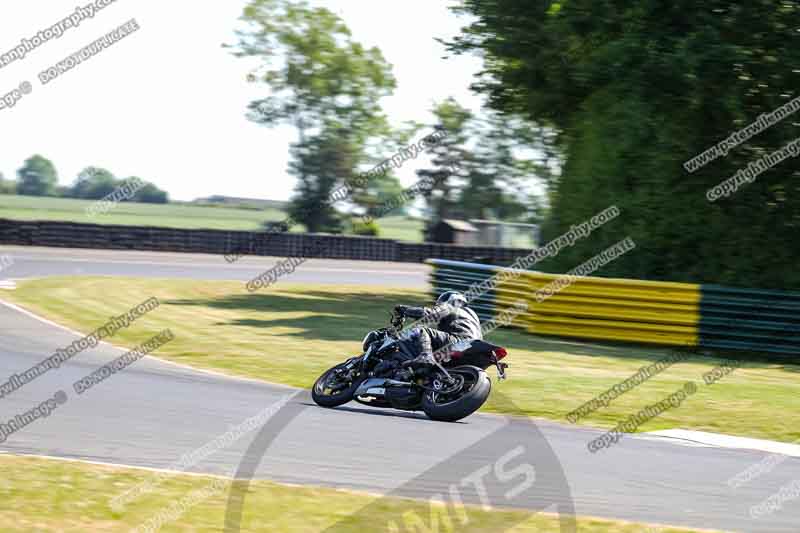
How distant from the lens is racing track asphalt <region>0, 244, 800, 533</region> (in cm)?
841

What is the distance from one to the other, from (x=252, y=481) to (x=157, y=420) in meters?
2.86

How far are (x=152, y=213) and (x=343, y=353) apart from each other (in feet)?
149

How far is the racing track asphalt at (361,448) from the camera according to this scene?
27.6 feet

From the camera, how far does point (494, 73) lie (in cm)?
2847

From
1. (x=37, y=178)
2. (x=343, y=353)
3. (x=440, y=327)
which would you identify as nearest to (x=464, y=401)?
(x=440, y=327)

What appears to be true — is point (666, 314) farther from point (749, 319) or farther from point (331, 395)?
point (331, 395)

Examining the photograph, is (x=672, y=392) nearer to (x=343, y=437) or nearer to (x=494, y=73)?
(x=343, y=437)

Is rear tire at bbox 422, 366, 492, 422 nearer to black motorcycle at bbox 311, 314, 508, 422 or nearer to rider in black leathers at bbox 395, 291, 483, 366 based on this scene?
black motorcycle at bbox 311, 314, 508, 422

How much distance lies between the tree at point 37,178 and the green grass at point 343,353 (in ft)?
157

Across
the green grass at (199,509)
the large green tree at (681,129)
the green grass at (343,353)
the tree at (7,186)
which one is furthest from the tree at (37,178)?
the green grass at (199,509)

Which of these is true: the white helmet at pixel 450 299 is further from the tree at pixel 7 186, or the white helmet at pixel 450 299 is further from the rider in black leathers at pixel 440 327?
the tree at pixel 7 186

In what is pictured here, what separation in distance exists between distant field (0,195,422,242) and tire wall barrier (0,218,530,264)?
9.88 metres

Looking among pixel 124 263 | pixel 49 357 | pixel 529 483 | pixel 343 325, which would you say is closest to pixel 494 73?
pixel 343 325

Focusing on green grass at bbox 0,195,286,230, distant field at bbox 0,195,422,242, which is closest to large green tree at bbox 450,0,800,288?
distant field at bbox 0,195,422,242
